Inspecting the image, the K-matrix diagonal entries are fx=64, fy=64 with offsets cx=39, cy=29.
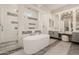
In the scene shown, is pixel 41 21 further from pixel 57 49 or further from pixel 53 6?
pixel 57 49

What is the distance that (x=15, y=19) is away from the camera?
1.93 meters

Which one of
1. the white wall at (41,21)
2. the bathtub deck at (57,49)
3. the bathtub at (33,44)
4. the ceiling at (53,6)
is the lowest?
the bathtub deck at (57,49)

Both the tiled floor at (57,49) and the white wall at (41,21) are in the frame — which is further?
the white wall at (41,21)

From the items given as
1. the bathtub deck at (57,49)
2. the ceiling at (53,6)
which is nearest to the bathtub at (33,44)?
the bathtub deck at (57,49)

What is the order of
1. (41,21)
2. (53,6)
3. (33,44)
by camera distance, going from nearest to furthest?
(33,44) → (53,6) → (41,21)

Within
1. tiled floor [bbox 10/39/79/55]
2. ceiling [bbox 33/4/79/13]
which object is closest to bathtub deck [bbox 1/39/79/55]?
tiled floor [bbox 10/39/79/55]

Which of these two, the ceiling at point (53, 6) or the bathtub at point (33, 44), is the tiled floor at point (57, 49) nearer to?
the bathtub at point (33, 44)

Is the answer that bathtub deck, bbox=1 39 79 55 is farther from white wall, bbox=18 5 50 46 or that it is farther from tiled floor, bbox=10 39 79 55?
white wall, bbox=18 5 50 46

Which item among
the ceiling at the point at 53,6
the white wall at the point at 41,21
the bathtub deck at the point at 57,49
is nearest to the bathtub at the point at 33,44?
the bathtub deck at the point at 57,49

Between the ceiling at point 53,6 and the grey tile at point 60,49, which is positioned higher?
the ceiling at point 53,6

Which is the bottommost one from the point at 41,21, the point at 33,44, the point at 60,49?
the point at 60,49

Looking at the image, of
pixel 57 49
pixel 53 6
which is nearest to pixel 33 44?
pixel 57 49
